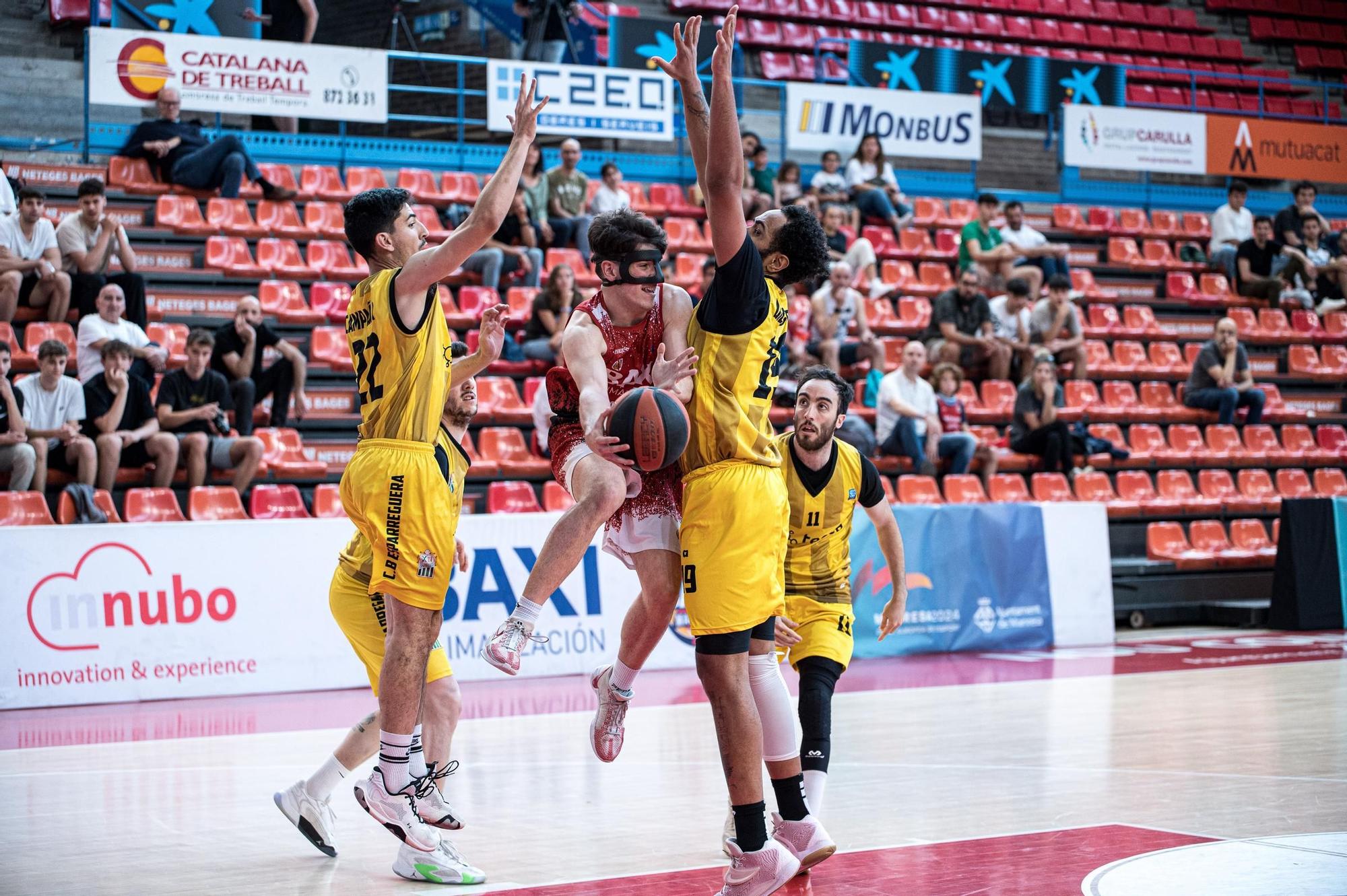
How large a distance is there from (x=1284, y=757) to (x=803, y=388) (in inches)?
128

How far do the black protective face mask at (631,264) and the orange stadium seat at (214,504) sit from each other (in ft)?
21.7

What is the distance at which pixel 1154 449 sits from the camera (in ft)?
50.6

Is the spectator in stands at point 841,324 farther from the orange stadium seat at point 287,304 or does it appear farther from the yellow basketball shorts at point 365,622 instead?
Result: the yellow basketball shorts at point 365,622

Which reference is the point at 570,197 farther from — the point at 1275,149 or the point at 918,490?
the point at 1275,149


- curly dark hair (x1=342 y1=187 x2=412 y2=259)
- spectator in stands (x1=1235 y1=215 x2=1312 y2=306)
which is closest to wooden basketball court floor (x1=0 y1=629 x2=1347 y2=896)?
curly dark hair (x1=342 y1=187 x2=412 y2=259)

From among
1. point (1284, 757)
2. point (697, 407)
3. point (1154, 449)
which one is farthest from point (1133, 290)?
point (697, 407)

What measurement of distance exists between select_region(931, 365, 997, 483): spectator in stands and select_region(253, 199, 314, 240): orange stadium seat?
6.43m

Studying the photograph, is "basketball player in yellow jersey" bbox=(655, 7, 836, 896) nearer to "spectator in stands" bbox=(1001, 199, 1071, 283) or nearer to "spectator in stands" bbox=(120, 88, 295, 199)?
"spectator in stands" bbox=(120, 88, 295, 199)

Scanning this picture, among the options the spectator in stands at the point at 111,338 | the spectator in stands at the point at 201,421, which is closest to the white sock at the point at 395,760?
the spectator in stands at the point at 201,421

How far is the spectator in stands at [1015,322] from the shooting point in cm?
1516

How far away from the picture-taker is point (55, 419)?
10.3 meters

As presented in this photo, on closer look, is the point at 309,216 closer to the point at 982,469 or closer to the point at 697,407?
the point at 982,469

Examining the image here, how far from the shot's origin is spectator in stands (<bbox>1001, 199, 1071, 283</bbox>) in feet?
54.4

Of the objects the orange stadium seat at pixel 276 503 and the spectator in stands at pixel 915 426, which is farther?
the spectator in stands at pixel 915 426
